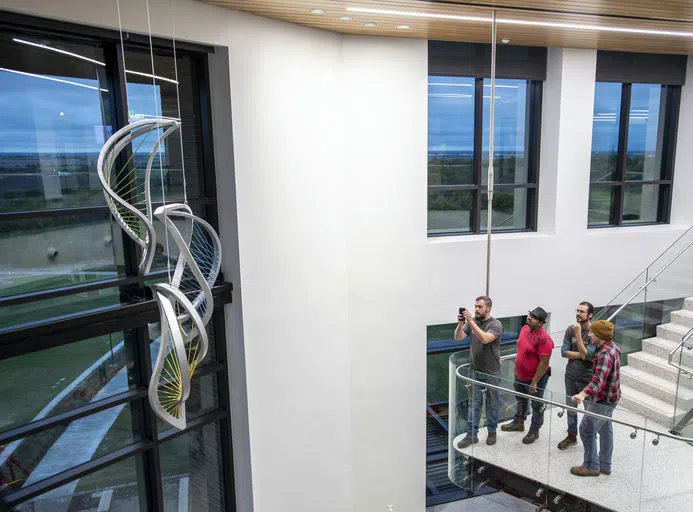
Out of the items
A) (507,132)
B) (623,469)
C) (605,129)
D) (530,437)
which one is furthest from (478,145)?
(623,469)

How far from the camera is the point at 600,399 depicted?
542cm

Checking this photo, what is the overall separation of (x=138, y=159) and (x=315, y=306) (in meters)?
2.65

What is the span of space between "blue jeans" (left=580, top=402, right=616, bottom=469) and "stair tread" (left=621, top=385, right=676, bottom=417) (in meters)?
1.75

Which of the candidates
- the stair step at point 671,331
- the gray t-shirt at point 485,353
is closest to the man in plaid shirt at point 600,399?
the gray t-shirt at point 485,353

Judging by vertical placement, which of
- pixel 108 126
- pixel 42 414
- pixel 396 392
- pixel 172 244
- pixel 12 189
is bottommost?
pixel 396 392

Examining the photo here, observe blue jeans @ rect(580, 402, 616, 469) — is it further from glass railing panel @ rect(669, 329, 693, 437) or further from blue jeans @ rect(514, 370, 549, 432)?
glass railing panel @ rect(669, 329, 693, 437)

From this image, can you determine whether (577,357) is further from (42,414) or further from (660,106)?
(660,106)

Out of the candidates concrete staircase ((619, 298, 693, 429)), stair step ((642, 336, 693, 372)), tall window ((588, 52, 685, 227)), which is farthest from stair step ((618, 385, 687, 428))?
tall window ((588, 52, 685, 227))

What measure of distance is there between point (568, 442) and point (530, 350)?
924mm

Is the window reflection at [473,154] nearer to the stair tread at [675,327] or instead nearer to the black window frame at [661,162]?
the black window frame at [661,162]

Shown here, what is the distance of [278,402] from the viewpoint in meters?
6.68

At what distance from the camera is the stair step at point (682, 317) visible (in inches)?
308

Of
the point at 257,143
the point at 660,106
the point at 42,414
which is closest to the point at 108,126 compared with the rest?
the point at 257,143

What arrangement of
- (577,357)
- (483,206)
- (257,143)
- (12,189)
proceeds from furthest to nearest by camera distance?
(483,206)
(257,143)
(577,357)
(12,189)
